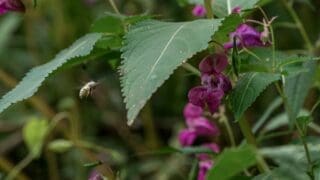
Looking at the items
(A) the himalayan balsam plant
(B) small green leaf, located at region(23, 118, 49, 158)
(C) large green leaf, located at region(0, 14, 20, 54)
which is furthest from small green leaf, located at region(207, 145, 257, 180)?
(C) large green leaf, located at region(0, 14, 20, 54)

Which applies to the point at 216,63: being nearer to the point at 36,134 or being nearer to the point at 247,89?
the point at 247,89

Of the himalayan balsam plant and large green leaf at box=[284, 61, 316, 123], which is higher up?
the himalayan balsam plant

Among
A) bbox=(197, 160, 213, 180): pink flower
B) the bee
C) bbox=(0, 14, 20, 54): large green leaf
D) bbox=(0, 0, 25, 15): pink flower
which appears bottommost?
bbox=(197, 160, 213, 180): pink flower

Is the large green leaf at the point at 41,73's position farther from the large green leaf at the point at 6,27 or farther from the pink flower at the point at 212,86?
the large green leaf at the point at 6,27

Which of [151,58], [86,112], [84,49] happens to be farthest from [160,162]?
[151,58]

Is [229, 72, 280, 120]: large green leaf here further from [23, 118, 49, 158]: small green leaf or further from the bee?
[23, 118, 49, 158]: small green leaf

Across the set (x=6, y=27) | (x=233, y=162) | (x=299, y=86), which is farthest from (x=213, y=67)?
(x=6, y=27)
